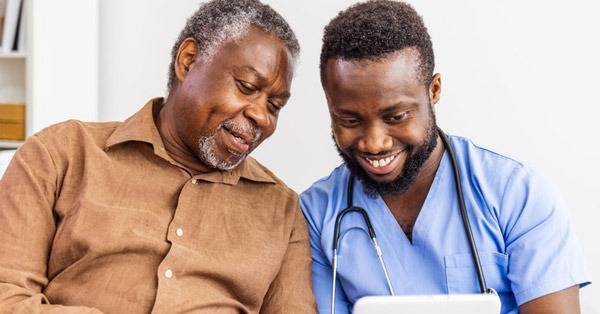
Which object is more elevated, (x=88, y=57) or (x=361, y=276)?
(x=88, y=57)

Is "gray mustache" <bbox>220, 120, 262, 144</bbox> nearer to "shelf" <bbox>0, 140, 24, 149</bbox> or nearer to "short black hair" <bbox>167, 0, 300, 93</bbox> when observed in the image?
"short black hair" <bbox>167, 0, 300, 93</bbox>

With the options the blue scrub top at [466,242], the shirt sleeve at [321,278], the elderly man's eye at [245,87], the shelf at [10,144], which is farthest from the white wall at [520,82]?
the shelf at [10,144]

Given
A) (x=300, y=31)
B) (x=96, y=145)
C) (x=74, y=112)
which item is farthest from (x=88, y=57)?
(x=96, y=145)

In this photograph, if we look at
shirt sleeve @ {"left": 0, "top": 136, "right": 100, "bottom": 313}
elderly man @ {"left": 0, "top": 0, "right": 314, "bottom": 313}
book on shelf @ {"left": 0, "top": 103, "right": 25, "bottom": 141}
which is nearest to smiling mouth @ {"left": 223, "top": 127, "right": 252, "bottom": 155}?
elderly man @ {"left": 0, "top": 0, "right": 314, "bottom": 313}

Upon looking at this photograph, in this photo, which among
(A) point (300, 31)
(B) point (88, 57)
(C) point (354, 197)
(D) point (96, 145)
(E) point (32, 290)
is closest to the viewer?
(E) point (32, 290)

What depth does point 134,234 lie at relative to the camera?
1.28 metres

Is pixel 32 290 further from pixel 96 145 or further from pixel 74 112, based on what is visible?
pixel 74 112

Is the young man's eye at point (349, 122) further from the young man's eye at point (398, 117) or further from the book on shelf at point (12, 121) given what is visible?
the book on shelf at point (12, 121)

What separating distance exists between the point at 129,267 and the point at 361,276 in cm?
44

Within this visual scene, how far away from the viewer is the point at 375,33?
4.21 feet

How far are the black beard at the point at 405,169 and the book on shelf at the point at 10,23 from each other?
53.3 inches

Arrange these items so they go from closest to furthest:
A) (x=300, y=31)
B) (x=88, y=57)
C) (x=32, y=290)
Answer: (x=32, y=290) < (x=300, y=31) < (x=88, y=57)

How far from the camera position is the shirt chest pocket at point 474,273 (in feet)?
4.30

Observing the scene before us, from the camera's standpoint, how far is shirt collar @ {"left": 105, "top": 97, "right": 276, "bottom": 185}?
1372 millimetres
